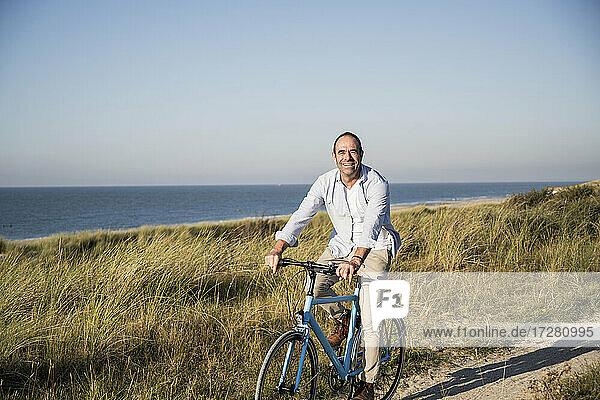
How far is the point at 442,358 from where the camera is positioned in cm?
502

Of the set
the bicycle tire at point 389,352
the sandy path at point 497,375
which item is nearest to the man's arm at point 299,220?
the bicycle tire at point 389,352

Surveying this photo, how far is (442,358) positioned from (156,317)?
3112 millimetres

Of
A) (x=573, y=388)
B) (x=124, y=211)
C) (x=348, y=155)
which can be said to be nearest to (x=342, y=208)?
(x=348, y=155)

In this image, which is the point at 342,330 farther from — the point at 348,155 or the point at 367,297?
the point at 348,155

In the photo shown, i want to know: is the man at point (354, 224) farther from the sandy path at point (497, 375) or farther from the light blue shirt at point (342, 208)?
the sandy path at point (497, 375)

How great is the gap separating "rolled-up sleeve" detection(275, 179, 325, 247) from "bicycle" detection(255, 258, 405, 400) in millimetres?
374

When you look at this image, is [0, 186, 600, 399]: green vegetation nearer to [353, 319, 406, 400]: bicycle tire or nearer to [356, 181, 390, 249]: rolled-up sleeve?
[353, 319, 406, 400]: bicycle tire

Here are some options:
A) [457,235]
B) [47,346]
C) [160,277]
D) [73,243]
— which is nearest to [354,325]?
[47,346]

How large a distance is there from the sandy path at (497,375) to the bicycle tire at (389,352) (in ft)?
0.40

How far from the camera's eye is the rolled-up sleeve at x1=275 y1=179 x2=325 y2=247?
12.3 feet

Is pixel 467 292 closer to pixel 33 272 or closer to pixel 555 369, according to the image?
pixel 555 369

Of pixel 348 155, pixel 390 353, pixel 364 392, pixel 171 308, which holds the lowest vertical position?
pixel 364 392

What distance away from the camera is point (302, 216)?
12.6 feet

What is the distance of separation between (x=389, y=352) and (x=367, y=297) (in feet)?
2.49
